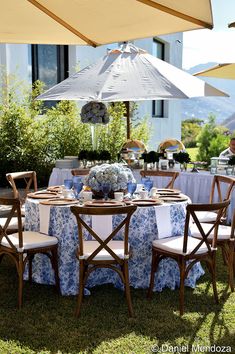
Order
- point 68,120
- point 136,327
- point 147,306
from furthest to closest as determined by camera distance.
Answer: point 68,120, point 147,306, point 136,327

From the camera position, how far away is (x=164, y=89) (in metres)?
5.95

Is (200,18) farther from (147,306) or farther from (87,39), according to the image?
(147,306)

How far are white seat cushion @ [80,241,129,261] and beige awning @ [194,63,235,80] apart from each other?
4.66 meters

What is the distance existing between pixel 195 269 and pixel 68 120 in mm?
5897

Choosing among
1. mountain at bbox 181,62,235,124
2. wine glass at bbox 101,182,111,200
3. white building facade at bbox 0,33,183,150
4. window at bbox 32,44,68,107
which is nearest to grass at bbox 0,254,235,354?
wine glass at bbox 101,182,111,200

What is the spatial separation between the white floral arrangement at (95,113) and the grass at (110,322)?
3289 millimetres

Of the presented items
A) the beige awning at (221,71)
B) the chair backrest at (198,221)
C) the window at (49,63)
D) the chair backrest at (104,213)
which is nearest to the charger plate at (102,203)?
the chair backrest at (104,213)

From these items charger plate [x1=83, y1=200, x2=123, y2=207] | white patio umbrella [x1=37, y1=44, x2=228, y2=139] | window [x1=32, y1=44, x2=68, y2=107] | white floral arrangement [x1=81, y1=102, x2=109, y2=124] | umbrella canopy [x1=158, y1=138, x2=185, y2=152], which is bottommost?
charger plate [x1=83, y1=200, x2=123, y2=207]

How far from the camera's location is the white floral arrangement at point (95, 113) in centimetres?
707

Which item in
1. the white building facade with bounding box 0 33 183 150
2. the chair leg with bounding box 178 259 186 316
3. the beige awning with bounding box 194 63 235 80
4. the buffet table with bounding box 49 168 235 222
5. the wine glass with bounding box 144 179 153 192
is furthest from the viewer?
the white building facade with bounding box 0 33 183 150

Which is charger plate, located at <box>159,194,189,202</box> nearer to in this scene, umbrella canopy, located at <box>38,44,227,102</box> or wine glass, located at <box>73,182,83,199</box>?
wine glass, located at <box>73,182,83,199</box>

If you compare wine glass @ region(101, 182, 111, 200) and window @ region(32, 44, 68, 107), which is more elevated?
window @ region(32, 44, 68, 107)

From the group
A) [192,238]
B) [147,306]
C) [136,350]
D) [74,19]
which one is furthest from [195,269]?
[74,19]

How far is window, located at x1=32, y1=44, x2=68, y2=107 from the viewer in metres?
10.8
